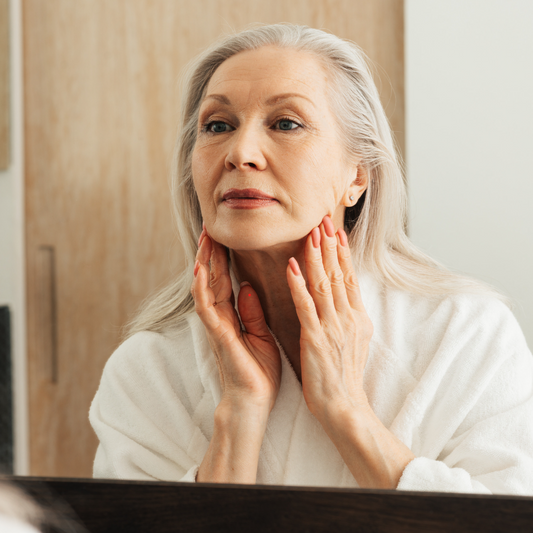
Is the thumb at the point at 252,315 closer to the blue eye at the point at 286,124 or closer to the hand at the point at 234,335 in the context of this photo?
the hand at the point at 234,335

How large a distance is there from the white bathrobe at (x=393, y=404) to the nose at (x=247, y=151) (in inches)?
6.7

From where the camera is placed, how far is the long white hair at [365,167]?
0.55 m

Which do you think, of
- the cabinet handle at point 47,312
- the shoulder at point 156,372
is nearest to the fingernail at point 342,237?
the shoulder at point 156,372

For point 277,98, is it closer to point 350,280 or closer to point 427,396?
point 350,280

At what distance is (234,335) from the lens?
21.4 inches

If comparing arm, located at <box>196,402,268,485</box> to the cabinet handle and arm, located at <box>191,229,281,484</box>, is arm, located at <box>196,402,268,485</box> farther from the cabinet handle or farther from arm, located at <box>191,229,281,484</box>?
the cabinet handle

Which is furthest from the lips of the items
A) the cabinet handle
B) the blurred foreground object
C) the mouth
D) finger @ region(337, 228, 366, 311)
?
the cabinet handle

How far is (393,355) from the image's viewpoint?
0.54 meters

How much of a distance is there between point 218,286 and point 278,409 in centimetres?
16

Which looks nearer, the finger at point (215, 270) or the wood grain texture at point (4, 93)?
the finger at point (215, 270)

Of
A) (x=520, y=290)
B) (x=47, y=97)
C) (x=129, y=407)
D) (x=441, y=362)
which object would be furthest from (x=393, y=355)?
(x=47, y=97)

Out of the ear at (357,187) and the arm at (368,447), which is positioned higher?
the ear at (357,187)

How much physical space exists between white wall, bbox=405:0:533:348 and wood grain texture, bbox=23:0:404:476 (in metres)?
0.17

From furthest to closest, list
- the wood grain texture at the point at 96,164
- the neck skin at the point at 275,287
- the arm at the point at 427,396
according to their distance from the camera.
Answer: the wood grain texture at the point at 96,164, the neck skin at the point at 275,287, the arm at the point at 427,396
